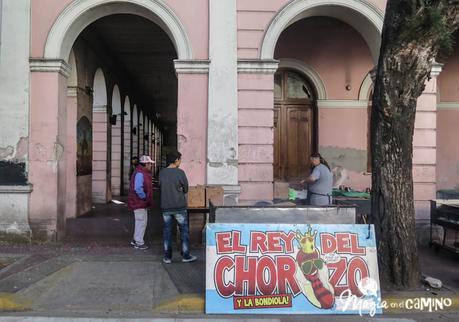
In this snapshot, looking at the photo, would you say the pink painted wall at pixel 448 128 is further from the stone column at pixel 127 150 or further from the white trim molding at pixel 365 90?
the stone column at pixel 127 150

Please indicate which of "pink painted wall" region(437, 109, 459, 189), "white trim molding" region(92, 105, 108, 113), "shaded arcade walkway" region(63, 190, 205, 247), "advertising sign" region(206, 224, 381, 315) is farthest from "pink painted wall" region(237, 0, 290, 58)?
"white trim molding" region(92, 105, 108, 113)

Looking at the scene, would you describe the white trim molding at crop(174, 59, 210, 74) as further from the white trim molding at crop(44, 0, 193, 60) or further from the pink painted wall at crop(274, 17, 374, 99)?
the pink painted wall at crop(274, 17, 374, 99)

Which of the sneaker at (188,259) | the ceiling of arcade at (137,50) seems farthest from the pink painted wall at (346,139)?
the sneaker at (188,259)

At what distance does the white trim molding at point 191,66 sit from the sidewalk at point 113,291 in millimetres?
3469

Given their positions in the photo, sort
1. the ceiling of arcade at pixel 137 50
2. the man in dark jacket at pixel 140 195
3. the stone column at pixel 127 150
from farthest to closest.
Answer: the stone column at pixel 127 150 < the ceiling of arcade at pixel 137 50 < the man in dark jacket at pixel 140 195

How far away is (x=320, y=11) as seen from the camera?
9.40 m

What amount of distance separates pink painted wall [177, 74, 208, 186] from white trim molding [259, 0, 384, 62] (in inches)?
54.6

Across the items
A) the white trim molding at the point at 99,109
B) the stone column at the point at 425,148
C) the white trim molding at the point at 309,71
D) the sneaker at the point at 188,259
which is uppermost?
the white trim molding at the point at 309,71

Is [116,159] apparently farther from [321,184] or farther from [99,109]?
[321,184]

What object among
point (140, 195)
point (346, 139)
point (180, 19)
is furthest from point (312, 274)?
point (346, 139)

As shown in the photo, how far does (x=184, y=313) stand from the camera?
528 centimetres

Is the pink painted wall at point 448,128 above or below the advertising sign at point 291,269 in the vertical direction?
above

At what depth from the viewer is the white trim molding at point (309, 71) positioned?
11.8m

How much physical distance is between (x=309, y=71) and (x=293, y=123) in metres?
1.39
